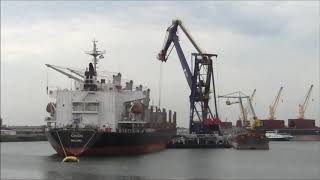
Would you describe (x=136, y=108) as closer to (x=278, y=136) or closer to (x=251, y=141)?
(x=251, y=141)

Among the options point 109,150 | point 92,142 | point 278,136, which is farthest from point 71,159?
point 278,136

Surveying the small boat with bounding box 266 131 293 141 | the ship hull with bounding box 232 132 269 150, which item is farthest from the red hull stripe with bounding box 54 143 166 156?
the small boat with bounding box 266 131 293 141

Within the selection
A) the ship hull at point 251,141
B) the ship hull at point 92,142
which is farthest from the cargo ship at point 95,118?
the ship hull at point 251,141

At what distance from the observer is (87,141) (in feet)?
158

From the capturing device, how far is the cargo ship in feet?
159

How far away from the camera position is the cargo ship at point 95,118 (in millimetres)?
48312

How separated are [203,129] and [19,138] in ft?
142

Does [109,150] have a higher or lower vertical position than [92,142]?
lower

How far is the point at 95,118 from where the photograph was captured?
52.5m

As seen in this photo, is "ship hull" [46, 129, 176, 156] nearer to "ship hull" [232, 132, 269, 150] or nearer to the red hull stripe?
the red hull stripe

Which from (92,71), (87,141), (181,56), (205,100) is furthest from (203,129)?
(87,141)

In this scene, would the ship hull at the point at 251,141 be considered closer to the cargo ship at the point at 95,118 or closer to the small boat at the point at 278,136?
the cargo ship at the point at 95,118

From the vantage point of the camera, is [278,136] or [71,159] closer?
[71,159]

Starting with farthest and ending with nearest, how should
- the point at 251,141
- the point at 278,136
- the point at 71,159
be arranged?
the point at 278,136 < the point at 251,141 < the point at 71,159
